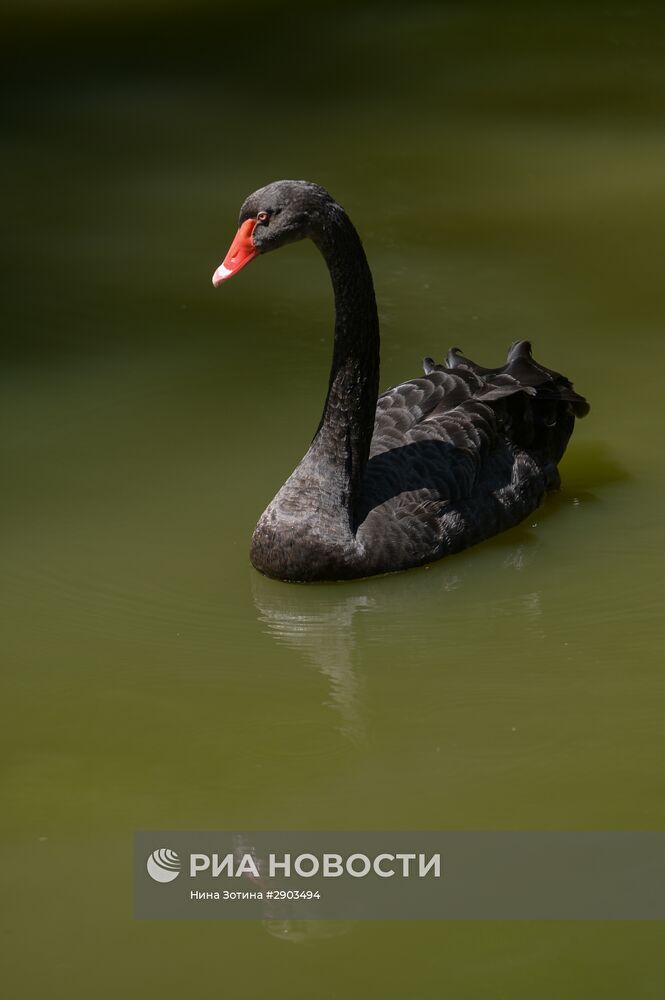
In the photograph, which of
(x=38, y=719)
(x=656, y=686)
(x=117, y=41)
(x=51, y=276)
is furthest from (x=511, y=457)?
(x=117, y=41)

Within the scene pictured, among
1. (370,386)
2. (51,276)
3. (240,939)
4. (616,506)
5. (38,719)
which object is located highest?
(51,276)

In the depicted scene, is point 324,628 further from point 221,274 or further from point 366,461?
point 221,274

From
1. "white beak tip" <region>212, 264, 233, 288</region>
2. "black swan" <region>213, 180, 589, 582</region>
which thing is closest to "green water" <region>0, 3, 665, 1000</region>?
"black swan" <region>213, 180, 589, 582</region>

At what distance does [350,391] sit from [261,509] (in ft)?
1.99

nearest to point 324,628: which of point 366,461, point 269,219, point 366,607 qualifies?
point 366,607

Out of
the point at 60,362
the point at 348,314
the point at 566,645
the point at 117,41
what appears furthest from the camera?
the point at 117,41

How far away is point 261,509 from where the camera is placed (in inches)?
211

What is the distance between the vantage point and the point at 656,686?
436cm

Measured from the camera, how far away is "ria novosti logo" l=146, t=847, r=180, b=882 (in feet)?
12.0

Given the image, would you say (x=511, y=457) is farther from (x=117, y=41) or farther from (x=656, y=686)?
(x=117, y=41)

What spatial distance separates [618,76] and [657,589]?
5842 mm
